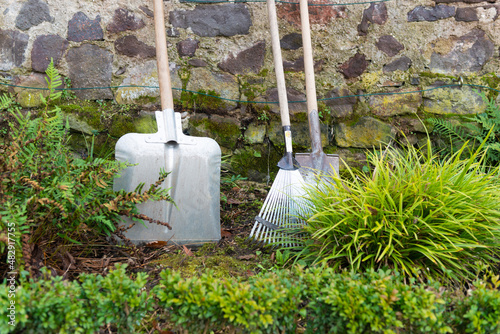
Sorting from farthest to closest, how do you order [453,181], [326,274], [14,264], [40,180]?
1. [453,181]
2. [40,180]
3. [14,264]
4. [326,274]

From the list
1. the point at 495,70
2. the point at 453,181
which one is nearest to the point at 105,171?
the point at 453,181

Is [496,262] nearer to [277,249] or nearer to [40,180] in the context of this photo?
[277,249]

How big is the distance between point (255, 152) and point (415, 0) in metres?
1.38

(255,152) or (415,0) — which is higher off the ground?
(415,0)

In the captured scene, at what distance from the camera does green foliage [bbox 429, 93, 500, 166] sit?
214cm

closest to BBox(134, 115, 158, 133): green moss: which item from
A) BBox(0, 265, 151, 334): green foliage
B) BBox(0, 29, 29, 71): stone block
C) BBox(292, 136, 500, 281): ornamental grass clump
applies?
BBox(0, 29, 29, 71): stone block

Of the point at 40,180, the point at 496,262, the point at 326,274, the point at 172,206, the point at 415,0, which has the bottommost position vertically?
the point at 496,262

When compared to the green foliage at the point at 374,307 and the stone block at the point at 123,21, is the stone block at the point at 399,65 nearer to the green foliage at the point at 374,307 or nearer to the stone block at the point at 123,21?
the stone block at the point at 123,21

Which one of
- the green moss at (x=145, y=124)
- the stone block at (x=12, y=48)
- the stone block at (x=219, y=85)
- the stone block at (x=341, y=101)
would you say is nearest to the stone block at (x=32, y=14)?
the stone block at (x=12, y=48)

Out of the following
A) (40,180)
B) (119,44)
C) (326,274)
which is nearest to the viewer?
(326,274)

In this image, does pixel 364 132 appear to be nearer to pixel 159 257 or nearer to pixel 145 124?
pixel 145 124

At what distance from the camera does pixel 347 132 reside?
7.62 feet

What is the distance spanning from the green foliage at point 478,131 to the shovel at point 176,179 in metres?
1.43

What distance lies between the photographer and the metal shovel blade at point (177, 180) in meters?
1.70
